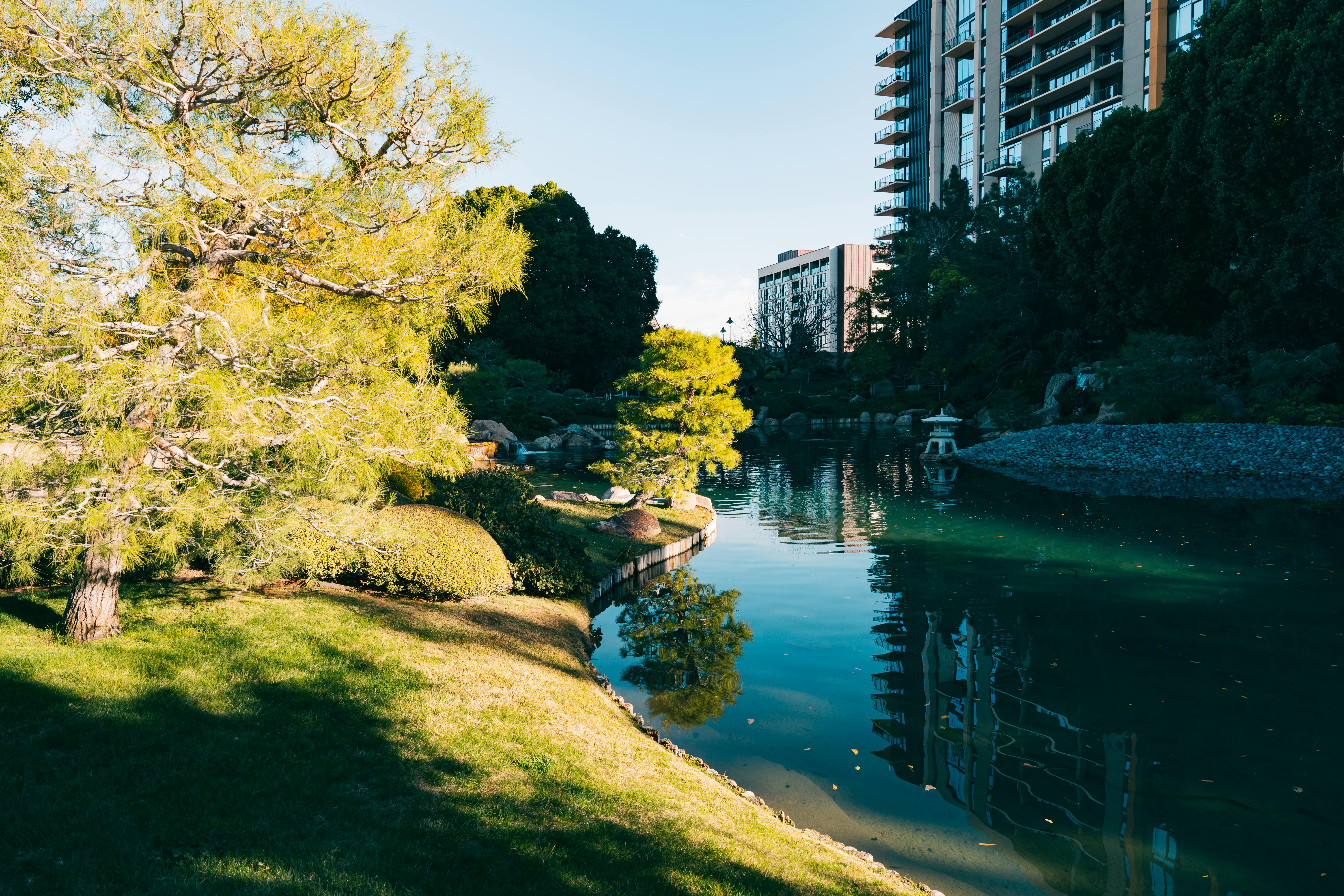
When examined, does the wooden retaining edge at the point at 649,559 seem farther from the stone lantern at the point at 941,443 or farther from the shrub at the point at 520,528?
the stone lantern at the point at 941,443

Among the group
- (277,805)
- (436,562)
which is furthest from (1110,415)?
(277,805)

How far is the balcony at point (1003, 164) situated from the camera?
52.6m

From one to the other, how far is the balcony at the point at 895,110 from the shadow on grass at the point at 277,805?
237 feet

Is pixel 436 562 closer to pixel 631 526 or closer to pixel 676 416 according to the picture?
pixel 631 526

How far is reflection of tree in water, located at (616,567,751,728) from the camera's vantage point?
781cm

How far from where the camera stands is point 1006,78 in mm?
52500

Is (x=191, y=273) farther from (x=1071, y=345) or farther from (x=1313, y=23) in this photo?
(x=1071, y=345)

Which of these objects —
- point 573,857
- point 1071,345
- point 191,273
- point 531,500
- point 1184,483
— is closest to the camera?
point 573,857

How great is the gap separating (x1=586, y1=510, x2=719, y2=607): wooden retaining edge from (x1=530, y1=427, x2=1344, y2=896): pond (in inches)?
20.2

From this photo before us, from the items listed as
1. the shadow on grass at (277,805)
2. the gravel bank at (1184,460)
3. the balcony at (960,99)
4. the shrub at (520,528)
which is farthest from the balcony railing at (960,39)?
the shadow on grass at (277,805)

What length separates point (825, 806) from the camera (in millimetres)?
5789

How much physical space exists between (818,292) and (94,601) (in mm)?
91594

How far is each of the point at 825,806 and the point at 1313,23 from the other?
29.2 m

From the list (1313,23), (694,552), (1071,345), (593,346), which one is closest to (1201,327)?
(1071,345)
